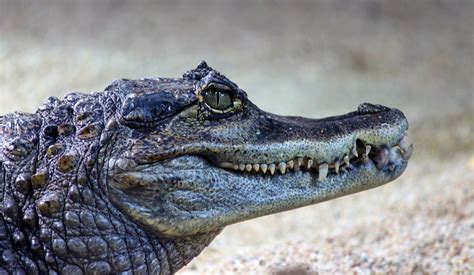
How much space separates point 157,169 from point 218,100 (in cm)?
38

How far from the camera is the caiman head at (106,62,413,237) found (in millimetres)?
2352

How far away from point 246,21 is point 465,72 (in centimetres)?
333

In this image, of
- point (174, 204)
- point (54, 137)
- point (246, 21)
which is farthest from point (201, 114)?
point (246, 21)

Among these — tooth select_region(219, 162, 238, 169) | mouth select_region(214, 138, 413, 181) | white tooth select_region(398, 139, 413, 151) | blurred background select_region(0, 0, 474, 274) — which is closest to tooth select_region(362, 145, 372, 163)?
mouth select_region(214, 138, 413, 181)

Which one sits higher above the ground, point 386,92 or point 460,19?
point 460,19

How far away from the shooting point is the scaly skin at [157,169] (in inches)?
90.9

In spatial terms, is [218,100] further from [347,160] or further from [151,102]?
[347,160]

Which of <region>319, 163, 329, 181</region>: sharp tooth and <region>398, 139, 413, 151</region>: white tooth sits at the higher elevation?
<region>398, 139, 413, 151</region>: white tooth

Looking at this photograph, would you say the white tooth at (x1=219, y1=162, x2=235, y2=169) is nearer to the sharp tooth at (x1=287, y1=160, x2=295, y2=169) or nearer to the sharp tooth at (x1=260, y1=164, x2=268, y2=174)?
the sharp tooth at (x1=260, y1=164, x2=268, y2=174)

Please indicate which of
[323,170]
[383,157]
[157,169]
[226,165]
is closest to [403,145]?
[383,157]

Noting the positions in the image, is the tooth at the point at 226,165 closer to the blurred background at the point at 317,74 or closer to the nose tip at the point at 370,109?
the nose tip at the point at 370,109

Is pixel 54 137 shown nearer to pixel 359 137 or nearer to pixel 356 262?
pixel 359 137

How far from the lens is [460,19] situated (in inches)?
413

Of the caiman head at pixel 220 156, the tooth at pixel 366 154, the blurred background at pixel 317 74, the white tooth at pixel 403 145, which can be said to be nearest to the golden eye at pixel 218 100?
the caiman head at pixel 220 156
